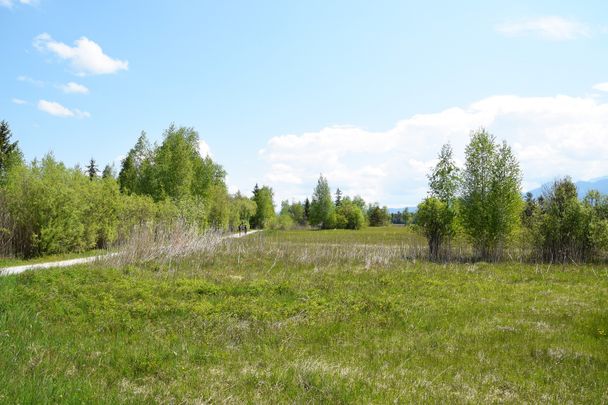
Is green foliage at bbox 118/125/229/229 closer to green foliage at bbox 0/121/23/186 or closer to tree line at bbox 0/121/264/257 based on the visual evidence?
tree line at bbox 0/121/264/257

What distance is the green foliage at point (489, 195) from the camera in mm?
24688

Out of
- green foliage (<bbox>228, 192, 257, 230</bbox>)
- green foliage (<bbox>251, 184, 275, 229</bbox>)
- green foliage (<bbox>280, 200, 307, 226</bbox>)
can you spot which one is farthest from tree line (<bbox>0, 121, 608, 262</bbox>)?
green foliage (<bbox>280, 200, 307, 226</bbox>)

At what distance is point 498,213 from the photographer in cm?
2469

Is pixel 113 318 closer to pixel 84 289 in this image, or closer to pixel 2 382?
pixel 84 289

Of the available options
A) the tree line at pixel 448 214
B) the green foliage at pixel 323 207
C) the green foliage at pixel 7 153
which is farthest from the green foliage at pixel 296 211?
the tree line at pixel 448 214

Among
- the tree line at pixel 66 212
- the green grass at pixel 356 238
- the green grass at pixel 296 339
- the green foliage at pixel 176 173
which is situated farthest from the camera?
the green foliage at pixel 176 173

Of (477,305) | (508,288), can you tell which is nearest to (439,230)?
(508,288)

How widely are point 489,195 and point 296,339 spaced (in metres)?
20.4

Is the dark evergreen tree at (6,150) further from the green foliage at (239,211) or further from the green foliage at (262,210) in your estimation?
the green foliage at (262,210)

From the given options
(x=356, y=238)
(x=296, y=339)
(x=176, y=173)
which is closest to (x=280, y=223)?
(x=356, y=238)

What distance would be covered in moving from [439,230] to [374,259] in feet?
20.8

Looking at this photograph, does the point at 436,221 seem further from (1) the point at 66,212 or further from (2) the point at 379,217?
(2) the point at 379,217

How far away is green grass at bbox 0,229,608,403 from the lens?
5.54 metres

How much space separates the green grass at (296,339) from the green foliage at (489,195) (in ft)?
31.8
